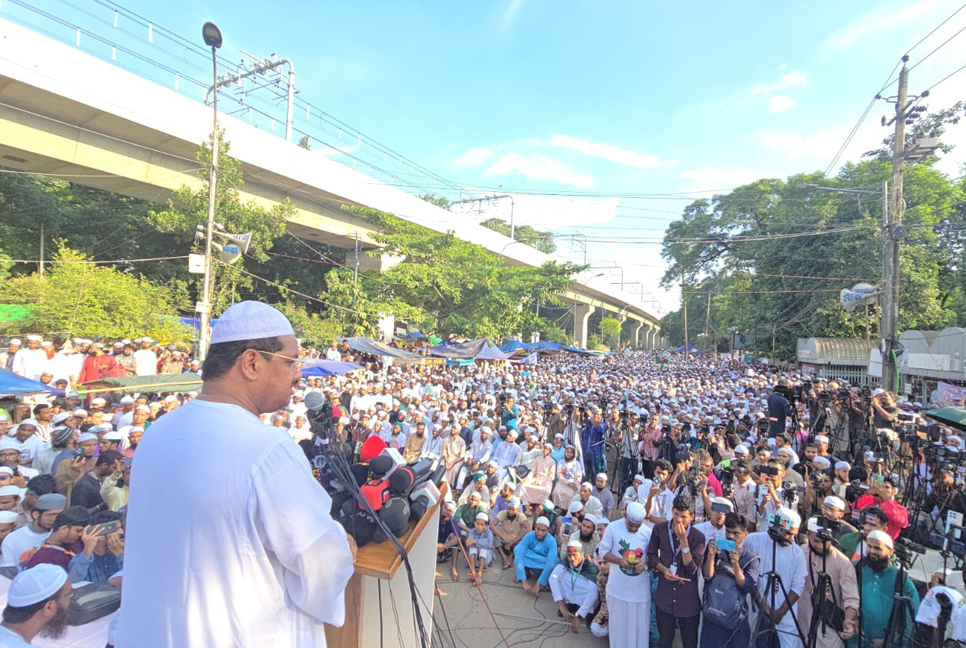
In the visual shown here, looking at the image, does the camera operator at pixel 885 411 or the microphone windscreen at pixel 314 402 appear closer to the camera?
the microphone windscreen at pixel 314 402

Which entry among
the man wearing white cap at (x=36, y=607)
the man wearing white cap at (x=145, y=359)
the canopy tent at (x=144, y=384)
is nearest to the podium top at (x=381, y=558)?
the man wearing white cap at (x=36, y=607)

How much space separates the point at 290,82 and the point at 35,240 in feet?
41.7

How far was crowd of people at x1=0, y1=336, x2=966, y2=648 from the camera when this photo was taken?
383cm

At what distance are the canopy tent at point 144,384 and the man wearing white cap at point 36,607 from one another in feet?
21.1

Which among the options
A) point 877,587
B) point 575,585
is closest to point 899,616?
point 877,587

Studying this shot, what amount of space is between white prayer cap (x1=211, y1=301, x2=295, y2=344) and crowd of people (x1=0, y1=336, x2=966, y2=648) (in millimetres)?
330

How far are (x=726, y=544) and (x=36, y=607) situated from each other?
430 cm

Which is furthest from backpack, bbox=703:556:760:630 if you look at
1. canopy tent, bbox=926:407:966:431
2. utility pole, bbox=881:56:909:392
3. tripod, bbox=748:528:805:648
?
utility pole, bbox=881:56:909:392

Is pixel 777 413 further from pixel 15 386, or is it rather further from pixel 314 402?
pixel 15 386

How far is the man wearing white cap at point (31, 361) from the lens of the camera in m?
9.20

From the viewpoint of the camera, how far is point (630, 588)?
4.45m

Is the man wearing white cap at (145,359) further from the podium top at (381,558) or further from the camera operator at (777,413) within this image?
the camera operator at (777,413)

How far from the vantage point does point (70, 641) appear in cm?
257

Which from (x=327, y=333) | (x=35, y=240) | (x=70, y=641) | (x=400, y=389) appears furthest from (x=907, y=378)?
(x=35, y=240)
